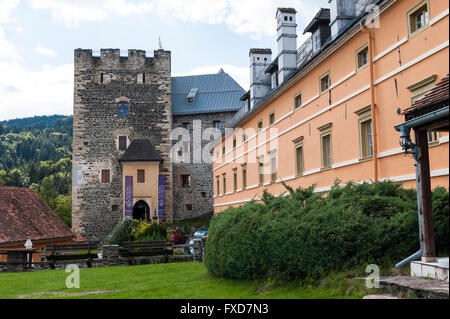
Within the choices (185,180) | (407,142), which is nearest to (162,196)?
(185,180)

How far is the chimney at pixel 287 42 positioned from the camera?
75.9 feet

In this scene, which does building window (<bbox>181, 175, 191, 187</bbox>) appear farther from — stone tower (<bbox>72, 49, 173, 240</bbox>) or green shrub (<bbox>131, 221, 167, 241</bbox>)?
green shrub (<bbox>131, 221, 167, 241</bbox>)

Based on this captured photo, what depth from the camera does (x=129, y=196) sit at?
143 ft

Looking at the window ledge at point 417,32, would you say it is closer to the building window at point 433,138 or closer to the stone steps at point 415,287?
the building window at point 433,138

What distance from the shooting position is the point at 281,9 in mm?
23266

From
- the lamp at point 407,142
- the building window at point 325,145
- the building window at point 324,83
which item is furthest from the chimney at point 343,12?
the lamp at point 407,142

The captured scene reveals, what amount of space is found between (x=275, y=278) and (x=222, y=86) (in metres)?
45.0

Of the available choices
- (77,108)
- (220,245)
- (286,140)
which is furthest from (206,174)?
(220,245)

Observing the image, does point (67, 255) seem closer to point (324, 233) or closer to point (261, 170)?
point (261, 170)

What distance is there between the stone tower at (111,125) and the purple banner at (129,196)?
579mm

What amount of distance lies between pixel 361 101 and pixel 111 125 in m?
34.3

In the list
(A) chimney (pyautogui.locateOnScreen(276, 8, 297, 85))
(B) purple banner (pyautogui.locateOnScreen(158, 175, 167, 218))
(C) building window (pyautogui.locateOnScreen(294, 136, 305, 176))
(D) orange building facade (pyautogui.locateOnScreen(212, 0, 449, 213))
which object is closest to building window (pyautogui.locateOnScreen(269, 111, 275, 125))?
(D) orange building facade (pyautogui.locateOnScreen(212, 0, 449, 213))

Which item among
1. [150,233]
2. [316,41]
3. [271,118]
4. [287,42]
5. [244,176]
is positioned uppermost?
[287,42]
